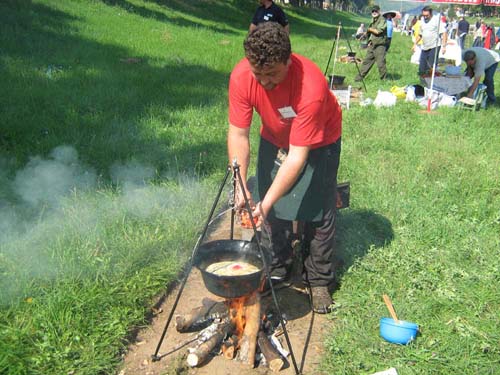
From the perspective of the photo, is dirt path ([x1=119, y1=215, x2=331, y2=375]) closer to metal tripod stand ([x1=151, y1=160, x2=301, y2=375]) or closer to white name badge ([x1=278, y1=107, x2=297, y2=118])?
metal tripod stand ([x1=151, y1=160, x2=301, y2=375])

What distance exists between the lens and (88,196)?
4449 mm

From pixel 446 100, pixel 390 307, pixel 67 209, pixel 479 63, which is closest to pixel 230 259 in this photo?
pixel 390 307

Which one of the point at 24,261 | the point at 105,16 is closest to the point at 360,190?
the point at 24,261

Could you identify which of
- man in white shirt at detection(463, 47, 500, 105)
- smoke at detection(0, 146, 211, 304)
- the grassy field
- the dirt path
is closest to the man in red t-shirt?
the dirt path

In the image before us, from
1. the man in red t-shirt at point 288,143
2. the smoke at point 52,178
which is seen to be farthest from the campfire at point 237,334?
the smoke at point 52,178

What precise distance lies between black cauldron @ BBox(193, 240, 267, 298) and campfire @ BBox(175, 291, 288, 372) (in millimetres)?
242

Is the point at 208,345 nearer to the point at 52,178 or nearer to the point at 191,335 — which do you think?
the point at 191,335

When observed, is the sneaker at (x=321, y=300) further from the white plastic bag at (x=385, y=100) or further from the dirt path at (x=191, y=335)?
the white plastic bag at (x=385, y=100)

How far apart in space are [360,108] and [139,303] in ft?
21.4

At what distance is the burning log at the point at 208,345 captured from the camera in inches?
114

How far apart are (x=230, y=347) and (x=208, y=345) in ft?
0.51

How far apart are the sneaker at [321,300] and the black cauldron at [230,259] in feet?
2.40

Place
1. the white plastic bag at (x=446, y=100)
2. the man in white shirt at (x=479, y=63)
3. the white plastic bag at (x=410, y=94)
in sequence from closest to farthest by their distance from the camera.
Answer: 1. the man in white shirt at (x=479, y=63)
2. the white plastic bag at (x=446, y=100)
3. the white plastic bag at (x=410, y=94)

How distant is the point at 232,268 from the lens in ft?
9.72
